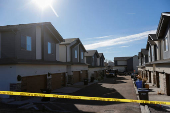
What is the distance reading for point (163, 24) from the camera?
14328mm

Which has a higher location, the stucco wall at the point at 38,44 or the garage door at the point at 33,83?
A: the stucco wall at the point at 38,44

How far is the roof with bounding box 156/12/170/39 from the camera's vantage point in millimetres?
13078

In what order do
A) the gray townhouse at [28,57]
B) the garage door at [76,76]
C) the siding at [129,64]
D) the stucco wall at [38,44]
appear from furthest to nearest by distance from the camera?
the siding at [129,64] < the garage door at [76,76] < the stucco wall at [38,44] < the gray townhouse at [28,57]

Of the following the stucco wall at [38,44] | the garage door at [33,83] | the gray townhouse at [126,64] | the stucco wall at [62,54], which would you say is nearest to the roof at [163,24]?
the stucco wall at [38,44]

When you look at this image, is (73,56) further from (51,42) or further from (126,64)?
(126,64)

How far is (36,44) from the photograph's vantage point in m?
16.2

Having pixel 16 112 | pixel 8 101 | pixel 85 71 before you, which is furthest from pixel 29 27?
pixel 85 71

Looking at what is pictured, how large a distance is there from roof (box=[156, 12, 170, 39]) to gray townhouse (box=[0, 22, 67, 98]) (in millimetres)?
11683

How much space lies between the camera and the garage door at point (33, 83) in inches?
510

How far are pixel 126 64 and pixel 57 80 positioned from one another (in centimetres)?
5012

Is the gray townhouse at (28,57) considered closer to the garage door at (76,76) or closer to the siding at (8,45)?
the siding at (8,45)

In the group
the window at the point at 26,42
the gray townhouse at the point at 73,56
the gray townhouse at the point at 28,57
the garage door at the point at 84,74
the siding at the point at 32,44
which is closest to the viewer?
the gray townhouse at the point at 28,57

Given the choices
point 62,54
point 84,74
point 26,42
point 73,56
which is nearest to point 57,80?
point 62,54

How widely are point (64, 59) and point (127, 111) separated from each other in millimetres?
16709
